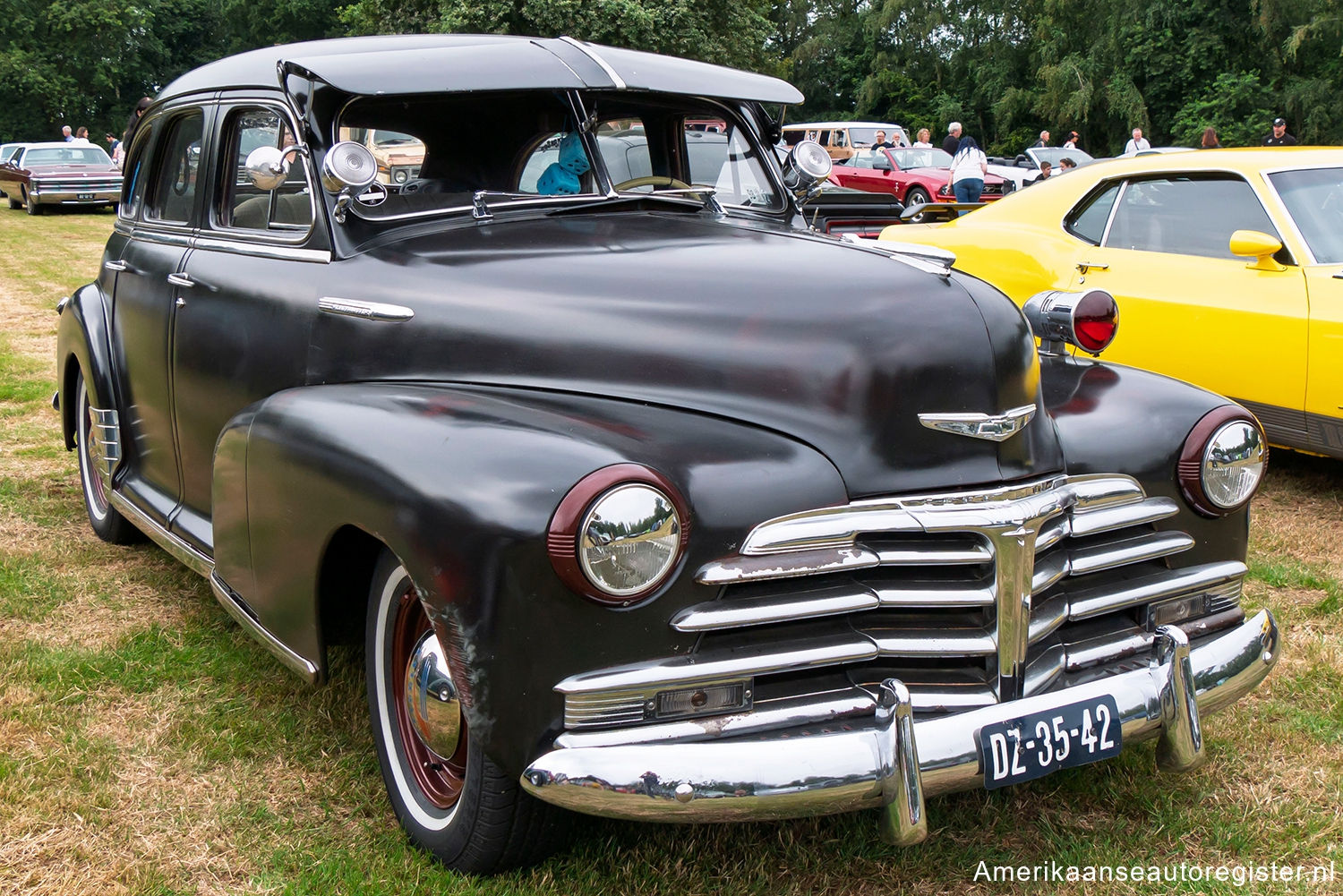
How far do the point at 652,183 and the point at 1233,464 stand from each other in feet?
6.02

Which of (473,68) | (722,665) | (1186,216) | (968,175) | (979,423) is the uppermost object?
(473,68)

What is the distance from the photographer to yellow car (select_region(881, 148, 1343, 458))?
16.7 feet

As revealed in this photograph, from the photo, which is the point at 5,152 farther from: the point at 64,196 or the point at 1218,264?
the point at 1218,264

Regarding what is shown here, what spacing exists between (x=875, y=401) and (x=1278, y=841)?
1420 millimetres

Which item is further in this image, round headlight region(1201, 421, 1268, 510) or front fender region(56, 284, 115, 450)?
front fender region(56, 284, 115, 450)

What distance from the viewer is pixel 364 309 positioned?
300cm

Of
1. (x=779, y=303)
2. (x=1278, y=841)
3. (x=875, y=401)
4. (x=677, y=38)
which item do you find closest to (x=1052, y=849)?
(x=1278, y=841)

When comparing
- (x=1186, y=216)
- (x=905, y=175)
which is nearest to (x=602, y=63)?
(x=1186, y=216)

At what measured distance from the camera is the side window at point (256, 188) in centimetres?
331

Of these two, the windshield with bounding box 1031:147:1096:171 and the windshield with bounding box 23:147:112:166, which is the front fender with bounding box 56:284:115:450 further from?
the windshield with bounding box 23:147:112:166

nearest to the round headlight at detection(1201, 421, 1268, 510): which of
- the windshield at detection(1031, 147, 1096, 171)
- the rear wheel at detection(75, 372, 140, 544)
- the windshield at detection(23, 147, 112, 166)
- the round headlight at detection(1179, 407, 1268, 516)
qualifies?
the round headlight at detection(1179, 407, 1268, 516)

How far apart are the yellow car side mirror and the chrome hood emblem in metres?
3.29

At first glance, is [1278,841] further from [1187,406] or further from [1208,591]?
[1187,406]

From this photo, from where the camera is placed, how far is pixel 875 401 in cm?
248
